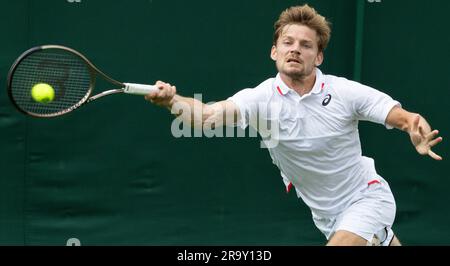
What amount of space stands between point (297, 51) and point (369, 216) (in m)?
0.88

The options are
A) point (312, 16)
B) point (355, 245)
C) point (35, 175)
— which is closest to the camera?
point (355, 245)

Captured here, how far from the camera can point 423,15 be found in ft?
20.2

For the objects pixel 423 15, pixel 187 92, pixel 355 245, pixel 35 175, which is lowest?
pixel 355 245

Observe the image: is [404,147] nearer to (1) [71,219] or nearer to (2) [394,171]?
(2) [394,171]

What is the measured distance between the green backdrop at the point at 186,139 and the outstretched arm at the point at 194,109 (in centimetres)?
141

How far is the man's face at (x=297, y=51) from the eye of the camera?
4785 mm

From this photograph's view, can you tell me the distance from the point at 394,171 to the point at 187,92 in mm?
1414

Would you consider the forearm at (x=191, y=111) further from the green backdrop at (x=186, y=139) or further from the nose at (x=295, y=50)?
the green backdrop at (x=186, y=139)

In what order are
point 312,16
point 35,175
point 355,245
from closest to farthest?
point 355,245 < point 312,16 < point 35,175

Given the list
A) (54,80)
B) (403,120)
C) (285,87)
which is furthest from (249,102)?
(54,80)

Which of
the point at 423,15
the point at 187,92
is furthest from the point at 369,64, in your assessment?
the point at 187,92

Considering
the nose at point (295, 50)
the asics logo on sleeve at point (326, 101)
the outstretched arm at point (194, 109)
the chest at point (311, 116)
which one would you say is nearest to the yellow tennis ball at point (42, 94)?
the outstretched arm at point (194, 109)

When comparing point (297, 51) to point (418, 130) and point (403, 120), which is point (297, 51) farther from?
point (418, 130)

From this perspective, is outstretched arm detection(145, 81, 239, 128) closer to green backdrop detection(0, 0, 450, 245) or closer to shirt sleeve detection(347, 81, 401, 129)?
shirt sleeve detection(347, 81, 401, 129)
